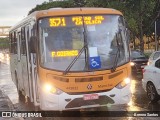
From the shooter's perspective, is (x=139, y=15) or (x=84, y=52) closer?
(x=84, y=52)

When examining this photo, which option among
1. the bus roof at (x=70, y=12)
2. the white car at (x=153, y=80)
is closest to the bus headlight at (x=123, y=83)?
the bus roof at (x=70, y=12)

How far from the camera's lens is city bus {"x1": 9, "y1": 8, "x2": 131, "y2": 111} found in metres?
10.3

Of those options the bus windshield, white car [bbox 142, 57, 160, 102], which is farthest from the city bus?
white car [bbox 142, 57, 160, 102]

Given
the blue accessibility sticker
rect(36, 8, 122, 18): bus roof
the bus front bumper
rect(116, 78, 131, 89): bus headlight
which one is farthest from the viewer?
rect(36, 8, 122, 18): bus roof

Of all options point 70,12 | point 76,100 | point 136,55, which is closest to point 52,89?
point 76,100

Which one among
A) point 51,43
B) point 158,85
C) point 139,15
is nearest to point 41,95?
point 51,43

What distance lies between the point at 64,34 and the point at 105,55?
1163 mm

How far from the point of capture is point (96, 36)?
10.7 meters

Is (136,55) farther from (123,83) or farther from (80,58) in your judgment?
(80,58)

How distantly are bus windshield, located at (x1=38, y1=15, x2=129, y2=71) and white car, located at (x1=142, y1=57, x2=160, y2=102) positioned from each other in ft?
8.17

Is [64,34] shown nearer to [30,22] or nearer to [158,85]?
[30,22]

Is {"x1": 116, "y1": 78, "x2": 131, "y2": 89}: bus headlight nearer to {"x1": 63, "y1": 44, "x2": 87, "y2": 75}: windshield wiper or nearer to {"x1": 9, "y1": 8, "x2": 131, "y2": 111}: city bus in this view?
{"x1": 9, "y1": 8, "x2": 131, "y2": 111}: city bus

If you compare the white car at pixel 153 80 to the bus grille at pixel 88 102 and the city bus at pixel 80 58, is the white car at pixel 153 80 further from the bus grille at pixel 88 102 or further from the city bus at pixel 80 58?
the bus grille at pixel 88 102

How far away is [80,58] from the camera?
1046 centimetres
